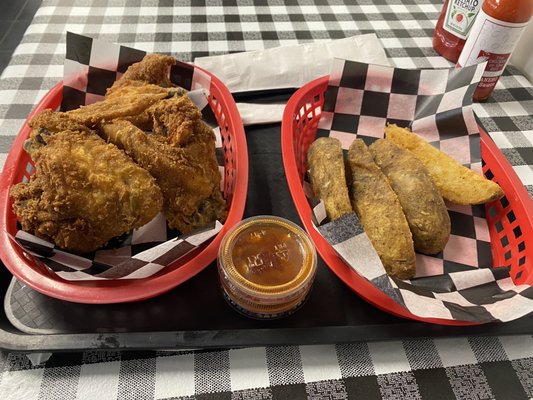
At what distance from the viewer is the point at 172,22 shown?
6.63 ft

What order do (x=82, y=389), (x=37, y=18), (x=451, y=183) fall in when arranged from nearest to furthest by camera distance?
1. (x=82, y=389)
2. (x=451, y=183)
3. (x=37, y=18)

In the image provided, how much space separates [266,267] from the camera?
92 cm

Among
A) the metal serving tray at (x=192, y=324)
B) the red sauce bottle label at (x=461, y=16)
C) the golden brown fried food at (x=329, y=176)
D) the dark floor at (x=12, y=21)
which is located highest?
the red sauce bottle label at (x=461, y=16)

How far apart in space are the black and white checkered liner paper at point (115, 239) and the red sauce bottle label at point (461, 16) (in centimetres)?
106

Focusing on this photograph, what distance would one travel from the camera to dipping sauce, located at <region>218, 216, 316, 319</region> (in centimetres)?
88

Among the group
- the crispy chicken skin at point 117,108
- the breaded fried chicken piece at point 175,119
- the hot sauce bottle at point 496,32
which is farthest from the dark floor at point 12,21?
the hot sauce bottle at point 496,32

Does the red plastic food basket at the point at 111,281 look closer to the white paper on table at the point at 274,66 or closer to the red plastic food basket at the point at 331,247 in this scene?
the red plastic food basket at the point at 331,247

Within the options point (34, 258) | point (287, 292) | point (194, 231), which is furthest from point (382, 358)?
point (34, 258)

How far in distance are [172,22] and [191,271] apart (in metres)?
1.53

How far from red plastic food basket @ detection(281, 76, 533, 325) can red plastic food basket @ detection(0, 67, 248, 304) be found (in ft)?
0.46

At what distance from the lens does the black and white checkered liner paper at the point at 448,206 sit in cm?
87

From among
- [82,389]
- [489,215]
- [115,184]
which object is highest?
[115,184]

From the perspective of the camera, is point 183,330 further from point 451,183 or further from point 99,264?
point 451,183

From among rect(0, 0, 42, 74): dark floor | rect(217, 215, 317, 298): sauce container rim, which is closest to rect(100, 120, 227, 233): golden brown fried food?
rect(217, 215, 317, 298): sauce container rim
